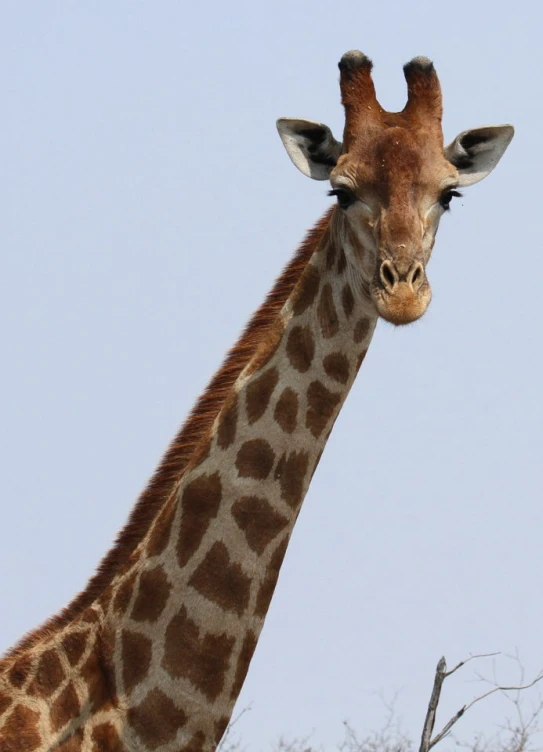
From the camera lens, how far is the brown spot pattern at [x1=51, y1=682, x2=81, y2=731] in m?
7.19

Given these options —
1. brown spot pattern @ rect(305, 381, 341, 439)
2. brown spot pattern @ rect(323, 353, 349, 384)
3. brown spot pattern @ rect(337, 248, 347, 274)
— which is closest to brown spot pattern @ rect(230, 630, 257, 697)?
brown spot pattern @ rect(305, 381, 341, 439)

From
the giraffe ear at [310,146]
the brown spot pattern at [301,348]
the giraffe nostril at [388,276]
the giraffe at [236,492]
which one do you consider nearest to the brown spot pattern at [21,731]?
the giraffe at [236,492]

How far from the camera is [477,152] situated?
26.8 ft

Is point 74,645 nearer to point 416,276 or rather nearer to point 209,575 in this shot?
point 209,575

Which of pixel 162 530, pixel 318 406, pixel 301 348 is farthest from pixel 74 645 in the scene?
pixel 301 348

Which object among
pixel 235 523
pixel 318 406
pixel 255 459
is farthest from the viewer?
pixel 318 406

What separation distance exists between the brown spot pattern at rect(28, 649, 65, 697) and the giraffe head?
2327mm

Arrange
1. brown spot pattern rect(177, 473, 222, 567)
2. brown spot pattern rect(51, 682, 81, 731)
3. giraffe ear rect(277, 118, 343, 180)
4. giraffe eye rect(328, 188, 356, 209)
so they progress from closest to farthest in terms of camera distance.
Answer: brown spot pattern rect(51, 682, 81, 731)
brown spot pattern rect(177, 473, 222, 567)
giraffe eye rect(328, 188, 356, 209)
giraffe ear rect(277, 118, 343, 180)

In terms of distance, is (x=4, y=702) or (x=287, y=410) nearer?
(x=4, y=702)

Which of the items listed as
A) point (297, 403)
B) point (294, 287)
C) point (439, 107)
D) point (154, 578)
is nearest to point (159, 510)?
point (154, 578)

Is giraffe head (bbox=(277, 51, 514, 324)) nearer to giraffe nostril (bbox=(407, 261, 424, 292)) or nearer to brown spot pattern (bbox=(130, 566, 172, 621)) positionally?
giraffe nostril (bbox=(407, 261, 424, 292))

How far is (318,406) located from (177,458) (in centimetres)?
78

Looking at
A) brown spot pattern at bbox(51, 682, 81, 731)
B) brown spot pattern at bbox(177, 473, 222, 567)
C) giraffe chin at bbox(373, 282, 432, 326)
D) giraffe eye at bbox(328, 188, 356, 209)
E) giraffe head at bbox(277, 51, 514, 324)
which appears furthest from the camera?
giraffe eye at bbox(328, 188, 356, 209)

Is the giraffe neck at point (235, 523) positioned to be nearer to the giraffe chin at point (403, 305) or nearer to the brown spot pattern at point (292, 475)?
the brown spot pattern at point (292, 475)
